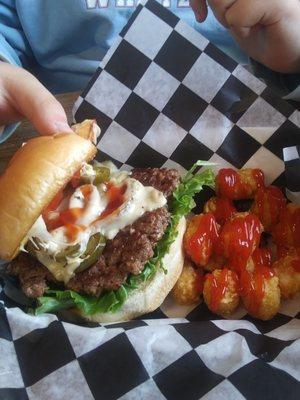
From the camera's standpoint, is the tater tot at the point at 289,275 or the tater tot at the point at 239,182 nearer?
the tater tot at the point at 289,275

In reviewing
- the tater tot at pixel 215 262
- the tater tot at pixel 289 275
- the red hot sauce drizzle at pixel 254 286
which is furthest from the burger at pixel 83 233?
the tater tot at pixel 289 275

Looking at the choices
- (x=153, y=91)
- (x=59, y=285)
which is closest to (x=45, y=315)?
(x=59, y=285)

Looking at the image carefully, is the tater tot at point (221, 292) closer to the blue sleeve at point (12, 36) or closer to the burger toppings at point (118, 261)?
the burger toppings at point (118, 261)

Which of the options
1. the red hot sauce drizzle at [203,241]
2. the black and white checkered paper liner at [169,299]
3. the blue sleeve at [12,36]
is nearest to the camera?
the black and white checkered paper liner at [169,299]

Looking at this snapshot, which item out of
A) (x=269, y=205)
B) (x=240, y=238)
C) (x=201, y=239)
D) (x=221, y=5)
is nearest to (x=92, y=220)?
(x=201, y=239)

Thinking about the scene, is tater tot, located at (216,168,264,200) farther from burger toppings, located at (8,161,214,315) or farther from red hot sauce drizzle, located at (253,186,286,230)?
burger toppings, located at (8,161,214,315)

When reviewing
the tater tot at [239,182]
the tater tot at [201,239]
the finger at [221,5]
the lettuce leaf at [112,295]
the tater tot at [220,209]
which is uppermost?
the finger at [221,5]
